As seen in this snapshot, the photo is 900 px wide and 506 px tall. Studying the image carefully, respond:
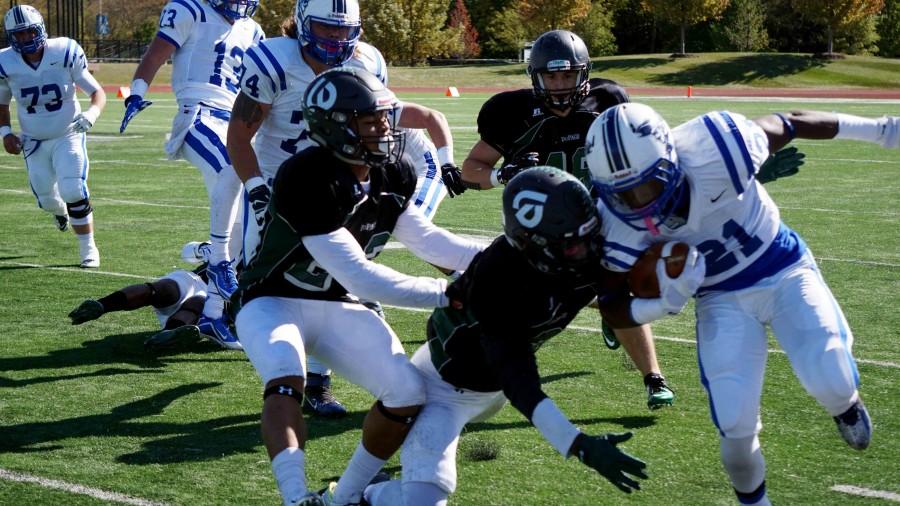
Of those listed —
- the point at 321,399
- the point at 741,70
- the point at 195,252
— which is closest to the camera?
the point at 321,399

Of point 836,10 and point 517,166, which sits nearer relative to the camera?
point 517,166

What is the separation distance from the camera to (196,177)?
15.1 metres

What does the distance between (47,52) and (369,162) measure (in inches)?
254

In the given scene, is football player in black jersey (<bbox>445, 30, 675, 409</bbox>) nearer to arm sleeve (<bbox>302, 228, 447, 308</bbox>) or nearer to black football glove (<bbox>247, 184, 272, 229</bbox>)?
black football glove (<bbox>247, 184, 272, 229</bbox>)

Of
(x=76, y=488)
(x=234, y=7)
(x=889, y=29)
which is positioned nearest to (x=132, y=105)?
(x=234, y=7)

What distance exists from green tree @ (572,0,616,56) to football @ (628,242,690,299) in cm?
4927

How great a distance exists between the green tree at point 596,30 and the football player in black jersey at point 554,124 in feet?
154

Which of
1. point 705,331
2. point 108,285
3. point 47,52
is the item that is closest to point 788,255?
point 705,331

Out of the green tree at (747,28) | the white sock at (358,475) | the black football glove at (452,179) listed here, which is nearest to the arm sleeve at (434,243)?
the white sock at (358,475)

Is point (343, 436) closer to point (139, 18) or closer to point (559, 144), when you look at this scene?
point (559, 144)

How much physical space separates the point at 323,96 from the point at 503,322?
117cm

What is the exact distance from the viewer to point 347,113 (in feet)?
13.5

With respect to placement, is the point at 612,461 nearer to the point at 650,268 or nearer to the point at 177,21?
the point at 650,268

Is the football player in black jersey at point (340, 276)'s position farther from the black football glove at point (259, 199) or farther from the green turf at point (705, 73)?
the green turf at point (705, 73)
